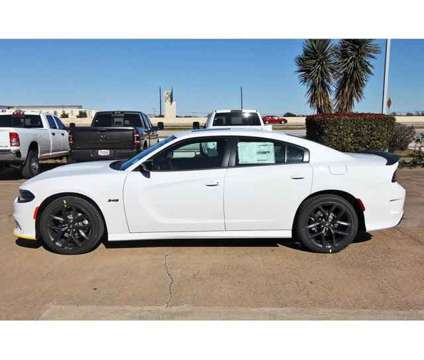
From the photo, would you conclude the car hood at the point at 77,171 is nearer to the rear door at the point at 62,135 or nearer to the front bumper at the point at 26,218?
the front bumper at the point at 26,218

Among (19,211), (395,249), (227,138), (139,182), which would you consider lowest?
(395,249)

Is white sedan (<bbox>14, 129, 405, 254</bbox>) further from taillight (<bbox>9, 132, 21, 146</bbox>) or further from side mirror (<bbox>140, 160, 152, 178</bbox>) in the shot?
taillight (<bbox>9, 132, 21, 146</bbox>)

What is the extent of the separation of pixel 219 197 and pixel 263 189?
52cm

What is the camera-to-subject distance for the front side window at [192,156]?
14.7ft

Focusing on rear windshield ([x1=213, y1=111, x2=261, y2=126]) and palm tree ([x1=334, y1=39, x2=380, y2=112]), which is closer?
rear windshield ([x1=213, y1=111, x2=261, y2=126])

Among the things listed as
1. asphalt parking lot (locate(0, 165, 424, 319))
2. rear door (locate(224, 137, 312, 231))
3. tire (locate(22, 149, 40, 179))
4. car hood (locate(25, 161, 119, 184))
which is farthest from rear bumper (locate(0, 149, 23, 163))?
rear door (locate(224, 137, 312, 231))

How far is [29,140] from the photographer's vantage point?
967 cm

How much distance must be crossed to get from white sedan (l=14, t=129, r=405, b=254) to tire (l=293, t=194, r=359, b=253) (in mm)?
12

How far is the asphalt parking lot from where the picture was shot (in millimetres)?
3207

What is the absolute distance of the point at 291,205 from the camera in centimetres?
445

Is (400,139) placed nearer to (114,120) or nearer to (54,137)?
(114,120)

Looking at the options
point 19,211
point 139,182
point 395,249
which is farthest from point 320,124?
point 19,211
